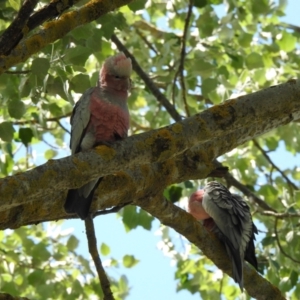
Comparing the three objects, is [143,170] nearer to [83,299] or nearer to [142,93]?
[83,299]

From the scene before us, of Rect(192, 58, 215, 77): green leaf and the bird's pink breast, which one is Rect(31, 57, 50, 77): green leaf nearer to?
the bird's pink breast

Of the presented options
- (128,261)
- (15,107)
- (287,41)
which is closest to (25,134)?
(15,107)

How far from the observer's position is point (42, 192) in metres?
2.38

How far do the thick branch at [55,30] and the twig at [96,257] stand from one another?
97 cm

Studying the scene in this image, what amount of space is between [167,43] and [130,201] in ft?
6.88

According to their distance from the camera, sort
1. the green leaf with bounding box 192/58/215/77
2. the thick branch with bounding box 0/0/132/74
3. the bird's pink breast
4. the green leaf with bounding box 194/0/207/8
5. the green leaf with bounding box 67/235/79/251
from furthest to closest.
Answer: the green leaf with bounding box 67/235/79/251, the green leaf with bounding box 192/58/215/77, the green leaf with bounding box 194/0/207/8, the bird's pink breast, the thick branch with bounding box 0/0/132/74

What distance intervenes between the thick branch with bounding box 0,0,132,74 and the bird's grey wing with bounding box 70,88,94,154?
0.73 meters

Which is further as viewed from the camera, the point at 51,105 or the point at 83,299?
the point at 83,299

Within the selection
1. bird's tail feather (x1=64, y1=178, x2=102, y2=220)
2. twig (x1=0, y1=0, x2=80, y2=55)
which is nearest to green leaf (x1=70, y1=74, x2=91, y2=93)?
bird's tail feather (x1=64, y1=178, x2=102, y2=220)

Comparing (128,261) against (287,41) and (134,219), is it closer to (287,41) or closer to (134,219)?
(134,219)

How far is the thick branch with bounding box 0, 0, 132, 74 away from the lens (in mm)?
2547

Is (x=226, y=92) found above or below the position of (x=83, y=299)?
above

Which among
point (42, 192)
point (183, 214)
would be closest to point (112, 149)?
point (42, 192)

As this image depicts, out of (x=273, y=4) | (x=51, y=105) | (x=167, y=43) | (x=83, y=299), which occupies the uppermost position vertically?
(x=273, y=4)
